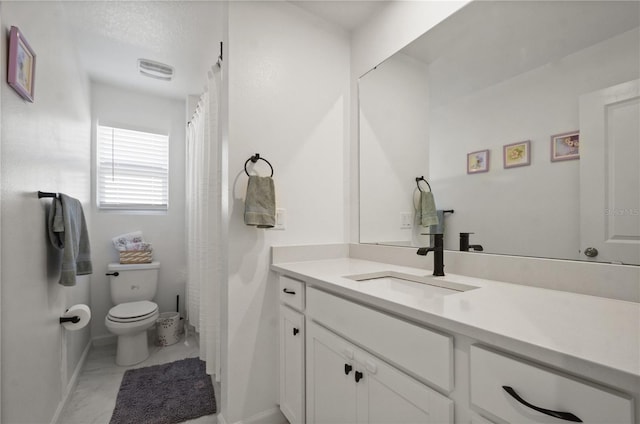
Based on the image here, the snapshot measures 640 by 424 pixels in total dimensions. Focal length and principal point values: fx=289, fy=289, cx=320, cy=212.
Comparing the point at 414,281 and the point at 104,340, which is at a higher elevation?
the point at 414,281

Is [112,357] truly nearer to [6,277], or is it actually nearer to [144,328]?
[144,328]

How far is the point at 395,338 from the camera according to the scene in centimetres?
86

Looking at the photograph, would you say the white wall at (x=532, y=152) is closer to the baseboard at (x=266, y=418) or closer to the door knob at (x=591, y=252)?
the door knob at (x=591, y=252)

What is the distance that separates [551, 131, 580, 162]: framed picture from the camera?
97cm

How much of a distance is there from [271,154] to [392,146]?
709 millimetres

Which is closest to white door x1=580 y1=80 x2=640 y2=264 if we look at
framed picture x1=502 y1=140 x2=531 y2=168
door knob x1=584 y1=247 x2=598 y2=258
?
door knob x1=584 y1=247 x2=598 y2=258

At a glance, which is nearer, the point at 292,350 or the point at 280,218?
the point at 292,350

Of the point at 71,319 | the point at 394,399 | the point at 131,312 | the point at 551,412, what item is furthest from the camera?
the point at 131,312

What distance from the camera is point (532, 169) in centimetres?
108

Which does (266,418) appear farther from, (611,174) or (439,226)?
(611,174)

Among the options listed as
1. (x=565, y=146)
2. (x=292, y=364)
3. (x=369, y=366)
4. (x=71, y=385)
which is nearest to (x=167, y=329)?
(x=71, y=385)

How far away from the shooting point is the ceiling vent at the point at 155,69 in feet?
7.83

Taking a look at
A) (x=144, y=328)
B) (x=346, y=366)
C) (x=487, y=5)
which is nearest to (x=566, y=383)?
(x=346, y=366)

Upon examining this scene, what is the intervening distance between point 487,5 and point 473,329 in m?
1.34
